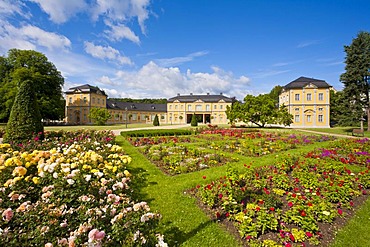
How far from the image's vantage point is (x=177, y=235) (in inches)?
127

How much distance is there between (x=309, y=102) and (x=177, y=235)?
38.9 metres

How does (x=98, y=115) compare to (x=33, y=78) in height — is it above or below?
below

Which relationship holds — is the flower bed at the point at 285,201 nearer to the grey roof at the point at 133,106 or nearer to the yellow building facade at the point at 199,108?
the yellow building facade at the point at 199,108

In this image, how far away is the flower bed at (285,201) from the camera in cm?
321

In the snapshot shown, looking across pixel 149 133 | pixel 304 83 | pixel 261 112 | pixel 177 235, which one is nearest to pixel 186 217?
pixel 177 235

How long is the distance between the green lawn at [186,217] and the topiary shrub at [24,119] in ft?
24.2

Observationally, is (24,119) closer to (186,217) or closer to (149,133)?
(149,133)

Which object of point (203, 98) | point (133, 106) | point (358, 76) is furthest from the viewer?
point (133, 106)

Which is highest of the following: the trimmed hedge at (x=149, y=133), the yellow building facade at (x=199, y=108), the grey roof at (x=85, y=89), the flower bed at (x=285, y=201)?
the grey roof at (x=85, y=89)

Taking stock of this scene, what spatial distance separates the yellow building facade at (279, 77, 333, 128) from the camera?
33.8m

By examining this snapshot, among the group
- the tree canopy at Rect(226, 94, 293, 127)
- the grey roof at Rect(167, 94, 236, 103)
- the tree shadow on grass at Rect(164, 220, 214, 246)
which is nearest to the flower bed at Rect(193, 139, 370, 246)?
the tree shadow on grass at Rect(164, 220, 214, 246)

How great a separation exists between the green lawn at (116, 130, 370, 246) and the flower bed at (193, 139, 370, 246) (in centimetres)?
25

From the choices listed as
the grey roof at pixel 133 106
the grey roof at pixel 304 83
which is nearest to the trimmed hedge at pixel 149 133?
the grey roof at pixel 304 83

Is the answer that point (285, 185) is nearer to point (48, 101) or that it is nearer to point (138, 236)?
point (138, 236)
